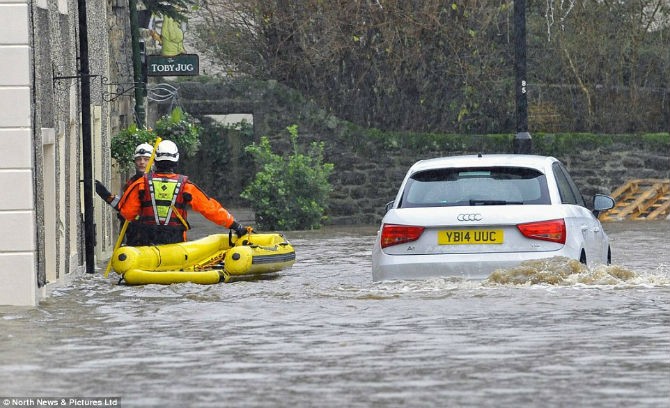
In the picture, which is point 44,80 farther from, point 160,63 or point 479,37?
point 479,37

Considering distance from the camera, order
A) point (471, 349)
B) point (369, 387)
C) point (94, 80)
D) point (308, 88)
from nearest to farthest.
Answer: point (369, 387) < point (471, 349) < point (94, 80) < point (308, 88)

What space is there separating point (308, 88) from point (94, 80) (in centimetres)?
1263

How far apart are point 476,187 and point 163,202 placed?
3.98 metres

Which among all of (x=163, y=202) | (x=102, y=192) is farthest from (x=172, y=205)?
(x=102, y=192)

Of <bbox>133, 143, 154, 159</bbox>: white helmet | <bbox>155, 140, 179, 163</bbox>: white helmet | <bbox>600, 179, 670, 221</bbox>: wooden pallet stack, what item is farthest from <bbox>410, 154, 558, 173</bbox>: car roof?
<bbox>600, 179, 670, 221</bbox>: wooden pallet stack

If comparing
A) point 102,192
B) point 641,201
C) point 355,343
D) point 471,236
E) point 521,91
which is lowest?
point 641,201

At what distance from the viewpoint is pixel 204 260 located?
18828mm

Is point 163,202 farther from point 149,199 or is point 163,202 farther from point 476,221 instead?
point 476,221

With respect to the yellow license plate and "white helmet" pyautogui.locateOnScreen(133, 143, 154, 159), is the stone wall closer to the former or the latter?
"white helmet" pyautogui.locateOnScreen(133, 143, 154, 159)

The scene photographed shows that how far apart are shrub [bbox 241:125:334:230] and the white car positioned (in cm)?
1644

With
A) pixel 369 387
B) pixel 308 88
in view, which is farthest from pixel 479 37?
pixel 369 387

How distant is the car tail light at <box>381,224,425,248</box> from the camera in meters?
15.3

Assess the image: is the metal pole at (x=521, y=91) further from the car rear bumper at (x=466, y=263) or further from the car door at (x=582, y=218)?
the car rear bumper at (x=466, y=263)

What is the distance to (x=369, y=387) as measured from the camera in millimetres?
10023
